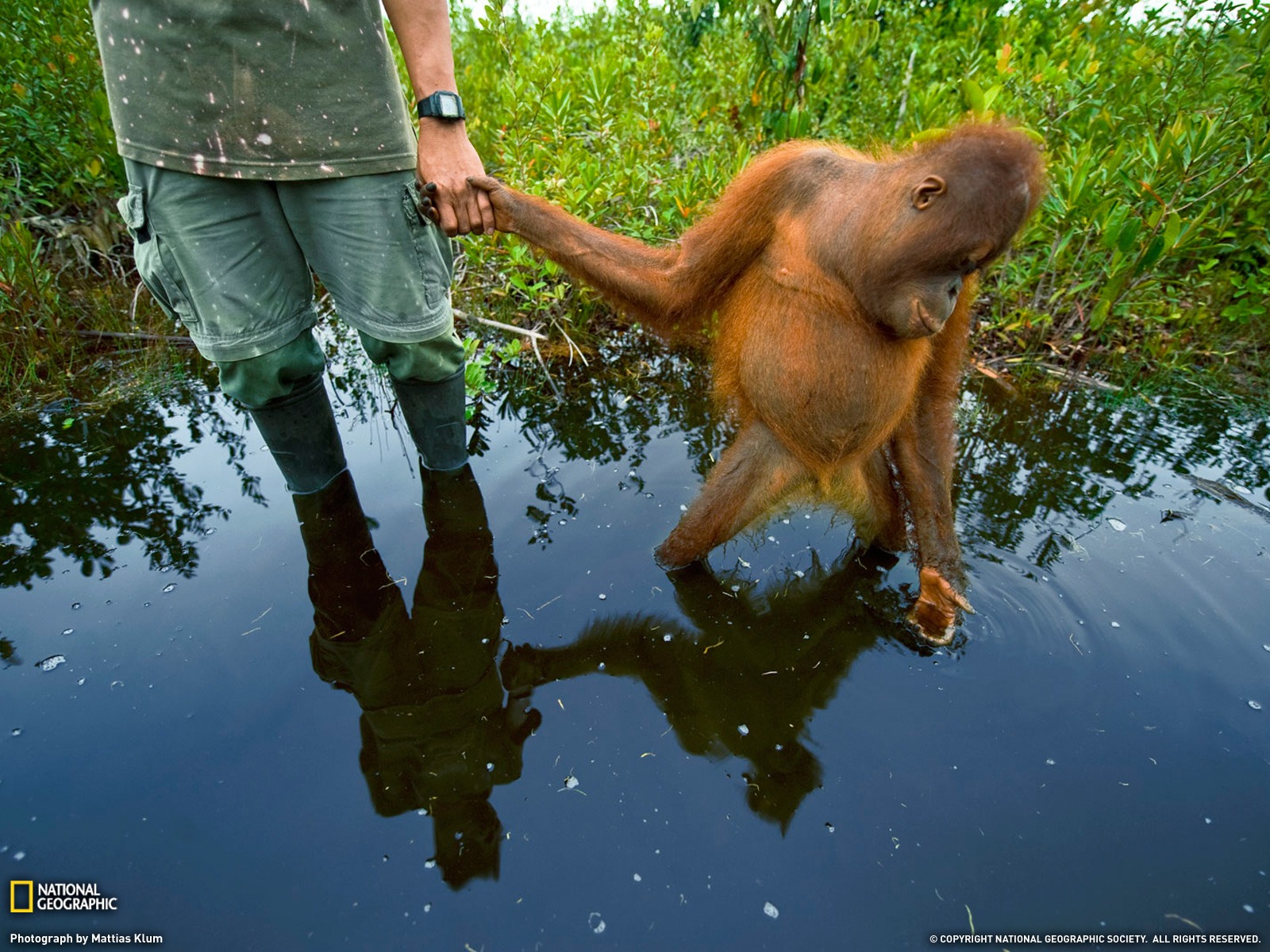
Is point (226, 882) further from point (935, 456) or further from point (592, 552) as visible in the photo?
point (935, 456)

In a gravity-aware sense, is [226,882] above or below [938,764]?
below

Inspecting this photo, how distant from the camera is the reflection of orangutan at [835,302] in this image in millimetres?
1589

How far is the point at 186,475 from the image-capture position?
2861mm

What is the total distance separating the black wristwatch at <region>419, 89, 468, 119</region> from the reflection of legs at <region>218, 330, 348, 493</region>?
847 millimetres

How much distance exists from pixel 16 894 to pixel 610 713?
1358 mm

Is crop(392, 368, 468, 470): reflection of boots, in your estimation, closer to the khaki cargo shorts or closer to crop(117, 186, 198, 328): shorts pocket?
the khaki cargo shorts

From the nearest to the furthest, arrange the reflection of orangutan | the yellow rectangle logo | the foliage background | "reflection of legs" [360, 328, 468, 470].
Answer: the yellow rectangle logo, the reflection of orangutan, "reflection of legs" [360, 328, 468, 470], the foliage background

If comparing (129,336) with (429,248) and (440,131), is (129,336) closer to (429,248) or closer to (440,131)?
(429,248)

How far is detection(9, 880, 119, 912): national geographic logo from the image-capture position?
142 cm

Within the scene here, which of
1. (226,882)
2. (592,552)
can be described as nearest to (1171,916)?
(592,552)

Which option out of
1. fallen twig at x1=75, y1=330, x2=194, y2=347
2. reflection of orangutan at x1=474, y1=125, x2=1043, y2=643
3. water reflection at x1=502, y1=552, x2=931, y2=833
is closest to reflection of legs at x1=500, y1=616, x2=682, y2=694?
water reflection at x1=502, y1=552, x2=931, y2=833

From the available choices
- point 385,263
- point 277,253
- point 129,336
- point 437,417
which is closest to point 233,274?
point 277,253

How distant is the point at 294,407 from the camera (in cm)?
237

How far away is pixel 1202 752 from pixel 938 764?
0.72 metres
